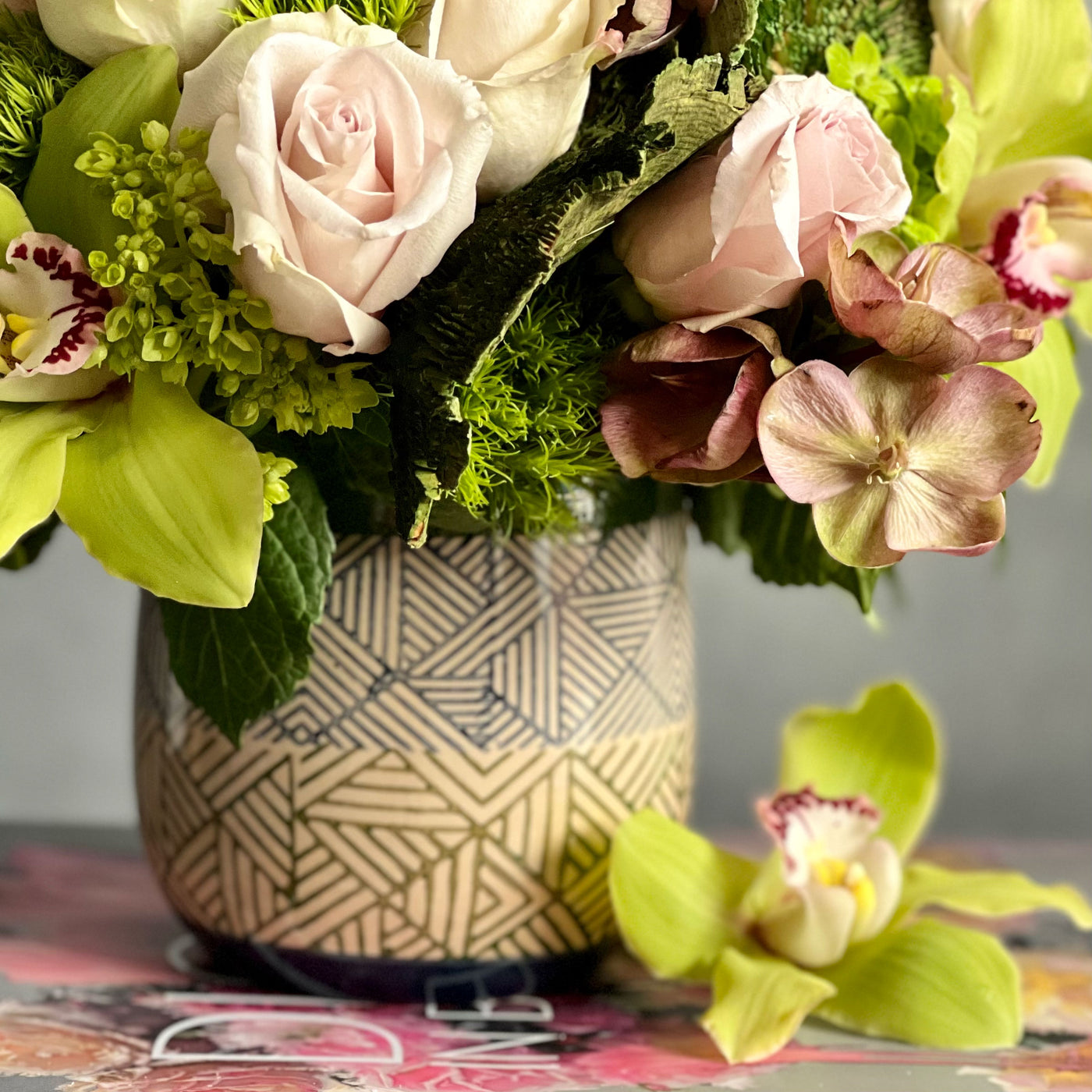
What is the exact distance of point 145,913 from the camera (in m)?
0.81

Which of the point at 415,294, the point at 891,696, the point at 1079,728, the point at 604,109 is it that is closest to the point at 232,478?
the point at 415,294

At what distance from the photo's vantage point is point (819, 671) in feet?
4.08

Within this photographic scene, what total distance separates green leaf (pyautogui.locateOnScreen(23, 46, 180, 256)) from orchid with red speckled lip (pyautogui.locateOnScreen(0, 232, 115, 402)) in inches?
0.6

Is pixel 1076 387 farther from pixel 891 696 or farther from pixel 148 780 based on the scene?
pixel 148 780

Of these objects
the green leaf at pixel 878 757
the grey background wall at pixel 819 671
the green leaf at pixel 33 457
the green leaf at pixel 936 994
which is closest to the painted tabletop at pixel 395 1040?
the green leaf at pixel 936 994

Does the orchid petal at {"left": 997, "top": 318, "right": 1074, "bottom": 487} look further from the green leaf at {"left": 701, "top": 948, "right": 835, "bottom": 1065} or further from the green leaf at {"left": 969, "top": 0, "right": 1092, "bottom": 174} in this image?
the green leaf at {"left": 701, "top": 948, "right": 835, "bottom": 1065}

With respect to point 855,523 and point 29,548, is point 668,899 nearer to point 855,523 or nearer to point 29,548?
point 855,523

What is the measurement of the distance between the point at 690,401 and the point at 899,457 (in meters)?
0.09

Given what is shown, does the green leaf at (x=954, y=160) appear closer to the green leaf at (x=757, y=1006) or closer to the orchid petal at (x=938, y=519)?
the orchid petal at (x=938, y=519)

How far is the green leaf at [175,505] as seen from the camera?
0.47m

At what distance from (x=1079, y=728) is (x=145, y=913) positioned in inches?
32.3

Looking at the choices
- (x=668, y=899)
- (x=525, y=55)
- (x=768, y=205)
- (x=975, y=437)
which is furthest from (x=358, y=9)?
(x=668, y=899)

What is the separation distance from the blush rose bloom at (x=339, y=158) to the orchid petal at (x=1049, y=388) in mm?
281

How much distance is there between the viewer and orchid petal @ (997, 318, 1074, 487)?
2.01 feet
